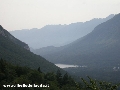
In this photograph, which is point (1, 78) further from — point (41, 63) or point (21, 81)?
point (41, 63)

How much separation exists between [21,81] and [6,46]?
136493 millimetres

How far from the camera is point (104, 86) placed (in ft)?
75.3

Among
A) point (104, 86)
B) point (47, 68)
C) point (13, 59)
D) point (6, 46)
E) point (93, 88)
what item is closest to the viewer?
point (93, 88)

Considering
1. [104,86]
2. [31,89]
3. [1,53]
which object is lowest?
[31,89]

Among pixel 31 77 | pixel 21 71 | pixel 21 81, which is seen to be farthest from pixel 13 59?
pixel 21 81

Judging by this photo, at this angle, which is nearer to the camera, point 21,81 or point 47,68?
point 21,81

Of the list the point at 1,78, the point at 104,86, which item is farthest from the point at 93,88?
the point at 1,78

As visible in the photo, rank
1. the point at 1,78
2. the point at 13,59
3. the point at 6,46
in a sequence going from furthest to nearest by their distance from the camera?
1. the point at 6,46
2. the point at 13,59
3. the point at 1,78

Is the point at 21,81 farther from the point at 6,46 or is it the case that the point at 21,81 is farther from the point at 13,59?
the point at 6,46

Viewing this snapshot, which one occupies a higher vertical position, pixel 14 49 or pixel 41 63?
pixel 14 49

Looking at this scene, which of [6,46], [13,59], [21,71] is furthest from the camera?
[6,46]

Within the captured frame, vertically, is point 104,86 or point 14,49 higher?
point 14,49

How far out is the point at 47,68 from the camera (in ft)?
570

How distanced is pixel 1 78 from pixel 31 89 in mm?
18803
